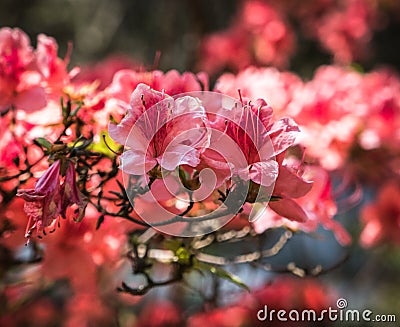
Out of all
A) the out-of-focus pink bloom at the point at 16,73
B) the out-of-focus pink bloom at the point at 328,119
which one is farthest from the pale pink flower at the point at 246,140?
the out-of-focus pink bloom at the point at 328,119

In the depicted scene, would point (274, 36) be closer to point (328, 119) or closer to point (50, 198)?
point (328, 119)

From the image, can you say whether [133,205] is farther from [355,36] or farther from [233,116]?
[355,36]

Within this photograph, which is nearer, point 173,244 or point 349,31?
point 173,244

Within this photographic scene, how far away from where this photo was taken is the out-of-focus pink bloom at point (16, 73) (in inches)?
34.6

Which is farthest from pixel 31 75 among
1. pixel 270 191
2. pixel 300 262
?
pixel 300 262

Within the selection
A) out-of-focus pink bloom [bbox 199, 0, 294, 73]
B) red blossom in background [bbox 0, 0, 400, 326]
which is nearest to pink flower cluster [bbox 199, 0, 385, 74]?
out-of-focus pink bloom [bbox 199, 0, 294, 73]

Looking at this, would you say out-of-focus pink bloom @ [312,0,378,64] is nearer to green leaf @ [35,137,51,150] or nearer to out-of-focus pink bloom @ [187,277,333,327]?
out-of-focus pink bloom @ [187,277,333,327]

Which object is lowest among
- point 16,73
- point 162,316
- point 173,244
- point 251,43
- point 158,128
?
point 162,316

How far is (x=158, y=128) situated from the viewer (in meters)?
0.68

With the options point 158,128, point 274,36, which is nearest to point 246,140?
point 158,128

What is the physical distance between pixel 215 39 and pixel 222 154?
1.54 meters

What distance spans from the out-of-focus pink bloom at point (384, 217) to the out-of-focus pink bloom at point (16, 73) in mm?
862

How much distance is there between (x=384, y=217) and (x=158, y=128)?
93cm

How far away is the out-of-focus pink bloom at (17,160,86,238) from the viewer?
0.66 metres
